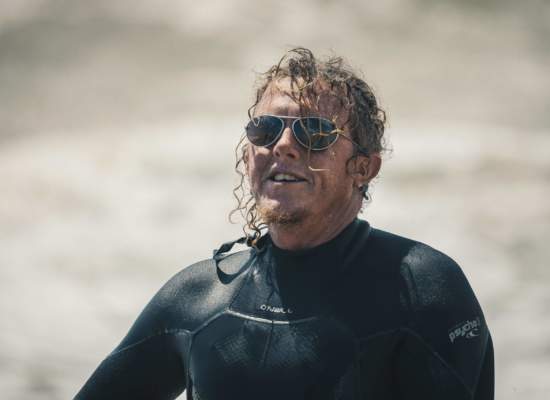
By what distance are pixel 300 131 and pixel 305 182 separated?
143mm

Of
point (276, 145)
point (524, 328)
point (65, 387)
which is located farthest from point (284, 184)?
point (524, 328)

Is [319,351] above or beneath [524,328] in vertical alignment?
beneath

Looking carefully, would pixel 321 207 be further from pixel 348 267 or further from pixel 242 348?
pixel 242 348

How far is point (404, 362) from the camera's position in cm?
288

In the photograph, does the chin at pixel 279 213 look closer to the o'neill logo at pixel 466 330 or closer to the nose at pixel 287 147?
the nose at pixel 287 147

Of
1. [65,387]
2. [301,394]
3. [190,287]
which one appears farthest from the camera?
[65,387]

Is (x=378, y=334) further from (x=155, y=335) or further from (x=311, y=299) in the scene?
(x=155, y=335)

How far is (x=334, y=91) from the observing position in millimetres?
3186

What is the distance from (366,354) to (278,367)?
0.24 metres

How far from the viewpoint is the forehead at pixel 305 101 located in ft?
10.2

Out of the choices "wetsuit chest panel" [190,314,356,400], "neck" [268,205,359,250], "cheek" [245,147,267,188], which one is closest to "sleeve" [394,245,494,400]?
"wetsuit chest panel" [190,314,356,400]

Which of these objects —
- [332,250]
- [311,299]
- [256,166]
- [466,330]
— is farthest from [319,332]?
[256,166]

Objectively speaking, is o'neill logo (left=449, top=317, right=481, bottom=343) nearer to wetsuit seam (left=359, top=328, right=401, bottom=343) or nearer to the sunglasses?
wetsuit seam (left=359, top=328, right=401, bottom=343)

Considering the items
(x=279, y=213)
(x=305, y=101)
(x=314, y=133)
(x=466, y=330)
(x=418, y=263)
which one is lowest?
(x=466, y=330)
